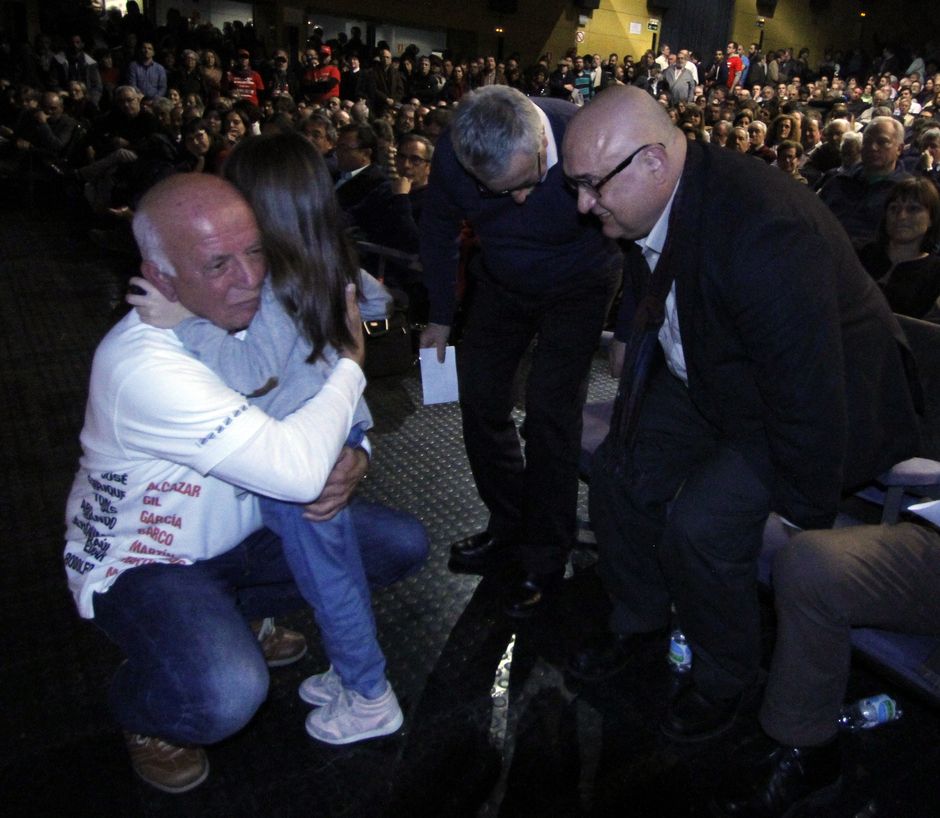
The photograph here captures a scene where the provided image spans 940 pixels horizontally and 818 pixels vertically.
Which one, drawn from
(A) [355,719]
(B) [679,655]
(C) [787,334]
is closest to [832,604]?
(C) [787,334]

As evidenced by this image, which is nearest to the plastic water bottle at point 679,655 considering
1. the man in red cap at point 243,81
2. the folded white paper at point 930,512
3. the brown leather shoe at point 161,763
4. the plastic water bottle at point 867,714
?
the plastic water bottle at point 867,714

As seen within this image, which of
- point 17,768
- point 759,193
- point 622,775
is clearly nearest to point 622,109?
point 759,193

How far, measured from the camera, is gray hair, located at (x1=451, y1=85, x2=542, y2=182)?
2.17m

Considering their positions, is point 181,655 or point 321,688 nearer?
point 181,655

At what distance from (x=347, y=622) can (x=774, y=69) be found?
2258 cm

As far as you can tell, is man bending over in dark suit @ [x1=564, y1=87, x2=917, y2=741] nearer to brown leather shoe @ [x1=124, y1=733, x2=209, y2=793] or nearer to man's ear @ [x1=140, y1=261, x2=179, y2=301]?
man's ear @ [x1=140, y1=261, x2=179, y2=301]

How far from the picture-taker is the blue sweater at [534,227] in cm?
241

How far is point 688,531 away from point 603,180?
866 mm

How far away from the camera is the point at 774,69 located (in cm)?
2080

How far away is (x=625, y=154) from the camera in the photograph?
1.82 metres

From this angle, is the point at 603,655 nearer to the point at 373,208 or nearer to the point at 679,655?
the point at 679,655

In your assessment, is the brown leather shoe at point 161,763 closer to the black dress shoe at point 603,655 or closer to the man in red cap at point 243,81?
the black dress shoe at point 603,655

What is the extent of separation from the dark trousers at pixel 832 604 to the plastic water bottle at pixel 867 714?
359 mm

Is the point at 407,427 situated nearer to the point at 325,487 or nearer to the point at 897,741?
the point at 325,487
